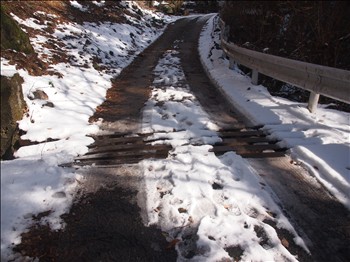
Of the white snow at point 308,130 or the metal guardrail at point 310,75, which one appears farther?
the metal guardrail at point 310,75

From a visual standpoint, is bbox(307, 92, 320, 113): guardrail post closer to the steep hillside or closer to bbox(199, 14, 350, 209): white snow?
bbox(199, 14, 350, 209): white snow

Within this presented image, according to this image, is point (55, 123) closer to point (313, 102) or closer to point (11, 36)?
point (11, 36)

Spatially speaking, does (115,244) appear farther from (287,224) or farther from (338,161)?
(338,161)

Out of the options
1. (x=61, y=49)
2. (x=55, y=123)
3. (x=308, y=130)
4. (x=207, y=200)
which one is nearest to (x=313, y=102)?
(x=308, y=130)

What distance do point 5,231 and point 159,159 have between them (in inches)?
79.3

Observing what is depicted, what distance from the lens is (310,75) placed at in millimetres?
5562

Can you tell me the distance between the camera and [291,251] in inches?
111

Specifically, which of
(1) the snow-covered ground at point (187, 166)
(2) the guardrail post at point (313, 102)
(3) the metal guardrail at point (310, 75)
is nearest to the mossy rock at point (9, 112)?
(1) the snow-covered ground at point (187, 166)

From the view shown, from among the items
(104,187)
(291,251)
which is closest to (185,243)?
(291,251)

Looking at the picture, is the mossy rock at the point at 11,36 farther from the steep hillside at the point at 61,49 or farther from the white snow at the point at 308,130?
the white snow at the point at 308,130

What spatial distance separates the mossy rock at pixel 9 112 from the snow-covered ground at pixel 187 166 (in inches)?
6.2

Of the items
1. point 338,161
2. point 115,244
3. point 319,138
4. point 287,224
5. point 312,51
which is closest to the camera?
point 115,244

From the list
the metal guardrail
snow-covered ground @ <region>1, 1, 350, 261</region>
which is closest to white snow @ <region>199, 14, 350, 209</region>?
snow-covered ground @ <region>1, 1, 350, 261</region>

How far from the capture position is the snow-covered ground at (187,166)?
2990mm
